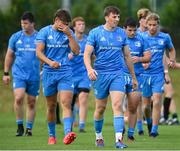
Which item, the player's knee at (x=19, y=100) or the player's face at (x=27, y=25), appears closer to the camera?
the player's face at (x=27, y=25)

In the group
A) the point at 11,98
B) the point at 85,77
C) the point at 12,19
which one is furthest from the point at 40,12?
the point at 85,77

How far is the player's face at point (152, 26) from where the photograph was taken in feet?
62.5

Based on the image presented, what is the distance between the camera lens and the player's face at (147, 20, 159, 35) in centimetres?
1905

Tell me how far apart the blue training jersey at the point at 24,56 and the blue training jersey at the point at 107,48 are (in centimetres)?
Answer: 381

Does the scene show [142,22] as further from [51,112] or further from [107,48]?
[51,112]

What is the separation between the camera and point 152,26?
19219mm

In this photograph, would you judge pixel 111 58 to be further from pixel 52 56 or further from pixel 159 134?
pixel 159 134

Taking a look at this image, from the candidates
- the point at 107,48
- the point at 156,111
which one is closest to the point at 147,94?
the point at 156,111

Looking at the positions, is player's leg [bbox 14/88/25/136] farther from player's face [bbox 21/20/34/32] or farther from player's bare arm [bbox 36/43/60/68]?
player's bare arm [bbox 36/43/60/68]

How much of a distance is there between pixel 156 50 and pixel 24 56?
9.22 feet

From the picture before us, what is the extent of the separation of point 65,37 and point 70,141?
1951mm

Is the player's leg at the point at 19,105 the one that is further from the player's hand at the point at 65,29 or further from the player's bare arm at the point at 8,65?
the player's hand at the point at 65,29

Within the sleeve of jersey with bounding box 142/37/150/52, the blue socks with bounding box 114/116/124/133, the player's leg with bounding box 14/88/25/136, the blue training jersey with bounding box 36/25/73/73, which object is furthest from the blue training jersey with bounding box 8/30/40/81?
the blue socks with bounding box 114/116/124/133

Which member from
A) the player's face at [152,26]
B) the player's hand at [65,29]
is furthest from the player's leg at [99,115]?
the player's face at [152,26]
